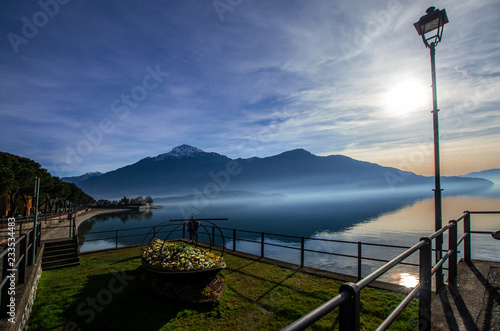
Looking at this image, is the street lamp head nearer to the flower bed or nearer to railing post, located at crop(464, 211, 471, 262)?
railing post, located at crop(464, 211, 471, 262)

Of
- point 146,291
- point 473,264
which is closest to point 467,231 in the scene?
point 473,264

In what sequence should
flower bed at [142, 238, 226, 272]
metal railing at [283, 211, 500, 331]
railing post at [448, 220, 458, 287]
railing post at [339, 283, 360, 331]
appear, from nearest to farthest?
1. metal railing at [283, 211, 500, 331]
2. railing post at [339, 283, 360, 331]
3. railing post at [448, 220, 458, 287]
4. flower bed at [142, 238, 226, 272]

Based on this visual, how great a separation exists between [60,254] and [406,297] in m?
15.8

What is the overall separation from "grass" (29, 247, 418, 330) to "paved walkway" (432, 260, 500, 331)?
74.4 inches

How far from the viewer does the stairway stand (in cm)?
1260

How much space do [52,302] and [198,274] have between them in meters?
4.60

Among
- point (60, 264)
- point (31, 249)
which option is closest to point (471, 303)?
point (31, 249)

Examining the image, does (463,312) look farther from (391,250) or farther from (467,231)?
(391,250)

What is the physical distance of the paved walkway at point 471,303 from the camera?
10.9 ft

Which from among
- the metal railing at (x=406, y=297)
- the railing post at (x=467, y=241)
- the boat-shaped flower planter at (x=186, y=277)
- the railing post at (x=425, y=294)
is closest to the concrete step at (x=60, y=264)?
the boat-shaped flower planter at (x=186, y=277)

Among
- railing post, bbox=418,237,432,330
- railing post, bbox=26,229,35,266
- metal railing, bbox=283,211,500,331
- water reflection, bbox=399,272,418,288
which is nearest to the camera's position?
metal railing, bbox=283,211,500,331

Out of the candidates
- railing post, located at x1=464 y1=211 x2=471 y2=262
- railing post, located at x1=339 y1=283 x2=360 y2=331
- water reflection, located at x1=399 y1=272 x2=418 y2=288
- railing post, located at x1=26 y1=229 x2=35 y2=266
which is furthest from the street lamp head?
water reflection, located at x1=399 y1=272 x2=418 y2=288

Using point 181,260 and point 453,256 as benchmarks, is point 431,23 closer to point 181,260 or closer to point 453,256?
point 453,256

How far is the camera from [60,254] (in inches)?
525
